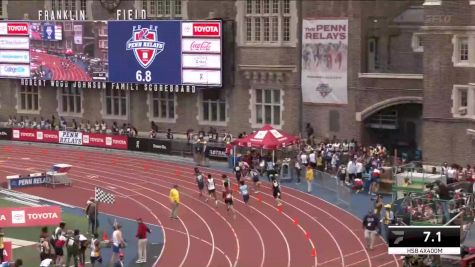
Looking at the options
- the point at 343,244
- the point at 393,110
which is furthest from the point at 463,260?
the point at 393,110

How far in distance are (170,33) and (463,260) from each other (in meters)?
33.9

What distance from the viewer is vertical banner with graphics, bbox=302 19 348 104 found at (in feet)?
176

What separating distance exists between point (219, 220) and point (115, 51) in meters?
24.9

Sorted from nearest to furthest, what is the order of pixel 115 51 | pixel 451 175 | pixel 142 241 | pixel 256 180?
1. pixel 142 241
2. pixel 451 175
3. pixel 256 180
4. pixel 115 51

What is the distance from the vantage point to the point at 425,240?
18641 millimetres

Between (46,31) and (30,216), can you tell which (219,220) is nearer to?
(30,216)

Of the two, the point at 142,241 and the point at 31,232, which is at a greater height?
the point at 142,241

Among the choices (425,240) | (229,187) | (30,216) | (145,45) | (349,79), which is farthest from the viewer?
(145,45)

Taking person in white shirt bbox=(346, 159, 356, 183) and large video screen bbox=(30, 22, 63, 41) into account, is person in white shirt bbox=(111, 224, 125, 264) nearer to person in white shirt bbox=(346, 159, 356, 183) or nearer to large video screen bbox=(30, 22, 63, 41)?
person in white shirt bbox=(346, 159, 356, 183)

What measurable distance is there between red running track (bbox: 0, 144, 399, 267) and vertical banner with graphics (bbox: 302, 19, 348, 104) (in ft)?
26.8

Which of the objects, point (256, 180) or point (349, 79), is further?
point (349, 79)

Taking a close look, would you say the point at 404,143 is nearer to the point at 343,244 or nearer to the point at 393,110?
the point at 393,110

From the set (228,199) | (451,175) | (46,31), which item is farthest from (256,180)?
(46,31)

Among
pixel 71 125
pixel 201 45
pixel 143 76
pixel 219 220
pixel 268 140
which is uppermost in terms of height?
pixel 201 45
